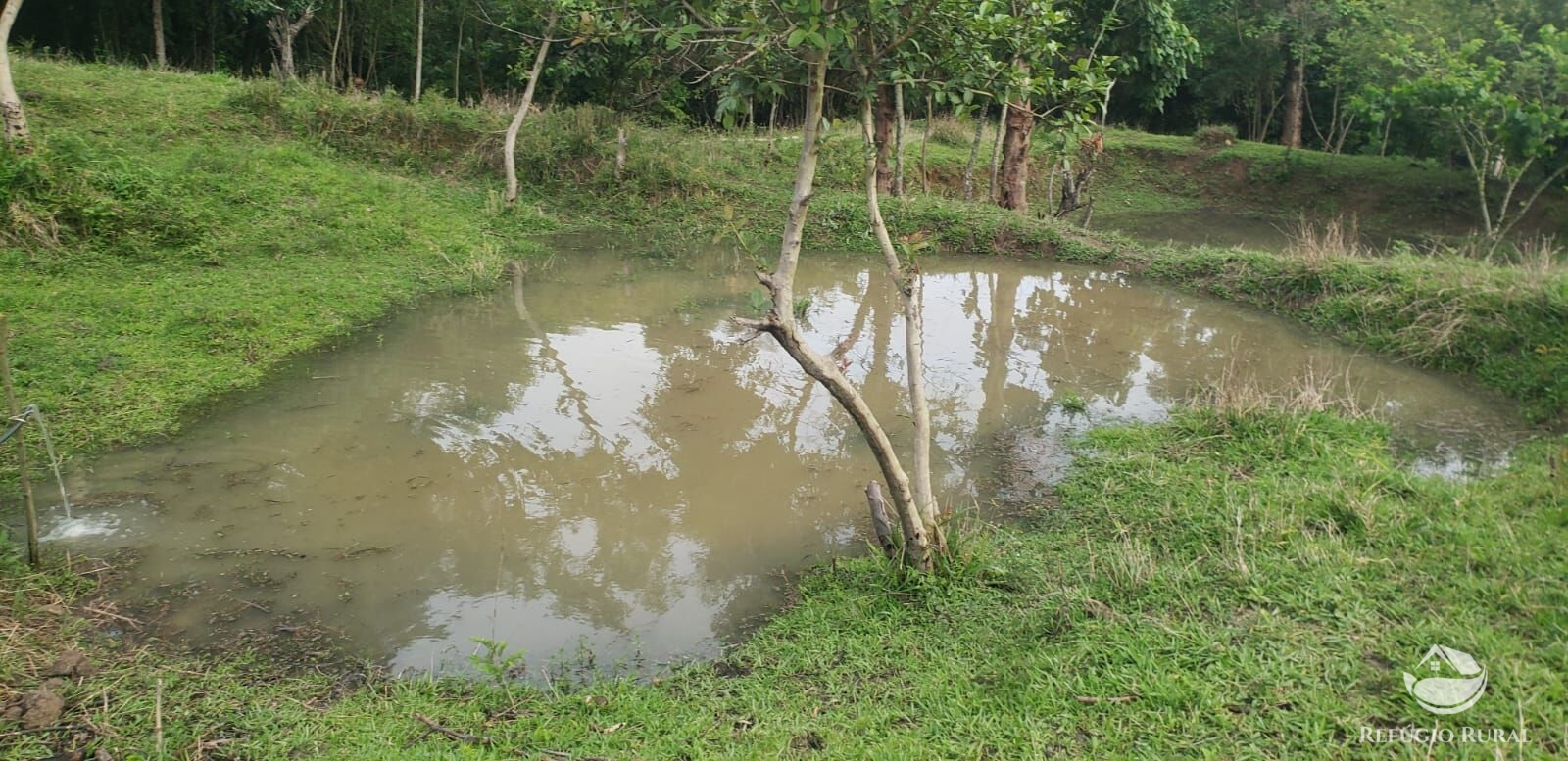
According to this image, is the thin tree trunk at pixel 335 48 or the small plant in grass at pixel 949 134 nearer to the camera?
the thin tree trunk at pixel 335 48

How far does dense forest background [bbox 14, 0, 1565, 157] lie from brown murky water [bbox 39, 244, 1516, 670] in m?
6.13

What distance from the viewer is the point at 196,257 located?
861 centimetres

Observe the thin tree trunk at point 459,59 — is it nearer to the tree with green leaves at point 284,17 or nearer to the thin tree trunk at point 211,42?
the tree with green leaves at point 284,17

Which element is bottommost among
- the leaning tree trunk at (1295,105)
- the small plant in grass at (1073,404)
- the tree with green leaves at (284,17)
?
the small plant in grass at (1073,404)

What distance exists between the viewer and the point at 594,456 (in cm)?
603

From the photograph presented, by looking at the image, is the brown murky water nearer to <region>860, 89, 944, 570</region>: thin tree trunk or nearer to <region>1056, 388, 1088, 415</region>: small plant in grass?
<region>1056, 388, 1088, 415</region>: small plant in grass

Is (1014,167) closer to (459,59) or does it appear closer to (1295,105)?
(1295,105)

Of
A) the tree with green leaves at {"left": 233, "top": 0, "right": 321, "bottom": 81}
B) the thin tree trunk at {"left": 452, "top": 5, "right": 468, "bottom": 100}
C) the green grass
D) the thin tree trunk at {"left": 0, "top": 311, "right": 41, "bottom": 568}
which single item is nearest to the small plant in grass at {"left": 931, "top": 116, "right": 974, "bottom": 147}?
the thin tree trunk at {"left": 452, "top": 5, "right": 468, "bottom": 100}

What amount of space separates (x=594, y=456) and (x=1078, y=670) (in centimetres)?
361

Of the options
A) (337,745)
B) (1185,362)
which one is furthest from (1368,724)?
(1185,362)

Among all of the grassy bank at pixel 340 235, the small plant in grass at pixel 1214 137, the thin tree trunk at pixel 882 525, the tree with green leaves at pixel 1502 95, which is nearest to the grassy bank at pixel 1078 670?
the thin tree trunk at pixel 882 525

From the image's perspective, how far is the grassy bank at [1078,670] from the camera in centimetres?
304

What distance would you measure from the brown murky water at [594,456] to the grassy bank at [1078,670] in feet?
1.60

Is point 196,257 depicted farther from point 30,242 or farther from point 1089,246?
point 1089,246
